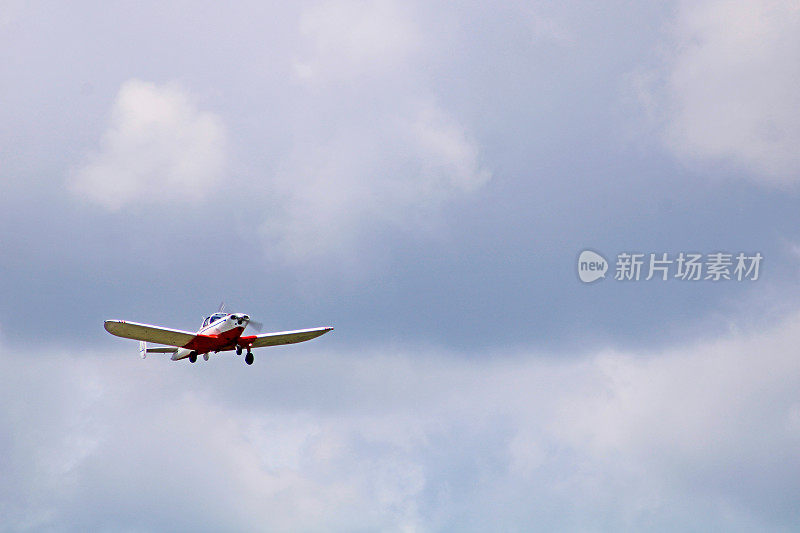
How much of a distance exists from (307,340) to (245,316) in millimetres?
16498

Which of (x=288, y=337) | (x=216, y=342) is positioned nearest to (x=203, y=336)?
(x=216, y=342)

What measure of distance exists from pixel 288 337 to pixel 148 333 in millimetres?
18044

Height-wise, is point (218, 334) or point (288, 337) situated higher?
point (288, 337)

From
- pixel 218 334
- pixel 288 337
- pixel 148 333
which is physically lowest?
pixel 148 333

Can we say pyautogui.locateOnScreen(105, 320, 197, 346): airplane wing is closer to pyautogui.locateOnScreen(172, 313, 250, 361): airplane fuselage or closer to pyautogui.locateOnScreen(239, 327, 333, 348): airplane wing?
pyautogui.locateOnScreen(172, 313, 250, 361): airplane fuselage

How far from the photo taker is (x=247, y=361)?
433 ft

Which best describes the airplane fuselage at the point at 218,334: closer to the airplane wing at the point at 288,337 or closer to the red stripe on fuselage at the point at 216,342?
the red stripe on fuselage at the point at 216,342

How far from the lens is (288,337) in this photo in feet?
479

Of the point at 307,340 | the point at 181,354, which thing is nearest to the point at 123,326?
the point at 181,354

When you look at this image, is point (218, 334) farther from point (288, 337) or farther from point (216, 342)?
point (288, 337)

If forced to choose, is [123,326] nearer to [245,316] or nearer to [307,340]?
[245,316]

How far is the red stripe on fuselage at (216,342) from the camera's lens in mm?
133250

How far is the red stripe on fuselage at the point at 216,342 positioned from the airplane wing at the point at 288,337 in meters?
7.22

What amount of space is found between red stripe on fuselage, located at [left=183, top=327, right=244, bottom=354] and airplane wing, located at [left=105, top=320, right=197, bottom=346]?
67 centimetres
